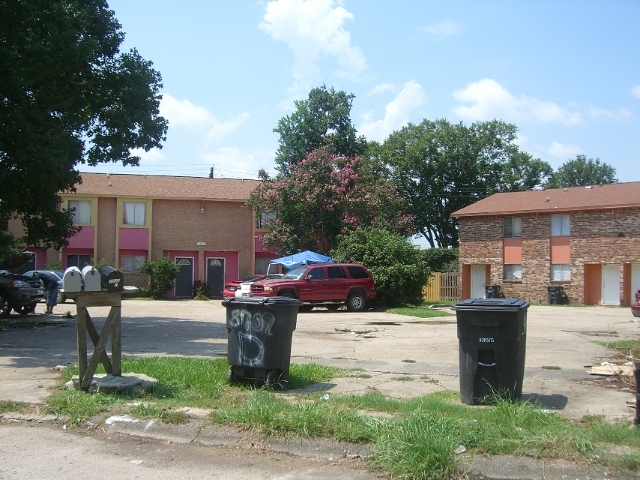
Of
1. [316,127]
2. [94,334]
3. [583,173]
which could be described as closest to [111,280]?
[94,334]

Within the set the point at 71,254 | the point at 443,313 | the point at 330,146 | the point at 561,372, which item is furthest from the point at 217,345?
the point at 71,254

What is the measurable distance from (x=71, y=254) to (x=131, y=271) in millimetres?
3575

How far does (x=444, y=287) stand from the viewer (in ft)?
129

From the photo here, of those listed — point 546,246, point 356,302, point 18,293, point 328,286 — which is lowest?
point 356,302

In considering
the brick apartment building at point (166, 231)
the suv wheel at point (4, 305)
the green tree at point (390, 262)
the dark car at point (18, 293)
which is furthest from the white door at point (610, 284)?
the suv wheel at point (4, 305)

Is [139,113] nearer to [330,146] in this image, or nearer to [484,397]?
[484,397]

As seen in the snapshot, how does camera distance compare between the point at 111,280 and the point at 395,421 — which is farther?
the point at 111,280

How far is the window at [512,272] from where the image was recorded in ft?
126

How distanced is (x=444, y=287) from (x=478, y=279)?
2541mm

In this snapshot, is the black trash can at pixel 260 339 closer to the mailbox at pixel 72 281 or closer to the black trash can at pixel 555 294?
the mailbox at pixel 72 281

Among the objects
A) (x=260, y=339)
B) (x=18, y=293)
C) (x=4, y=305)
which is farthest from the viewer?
(x=18, y=293)

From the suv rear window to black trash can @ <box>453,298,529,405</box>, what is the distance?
723 inches

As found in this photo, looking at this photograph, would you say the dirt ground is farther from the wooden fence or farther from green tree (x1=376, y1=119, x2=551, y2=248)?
green tree (x1=376, y1=119, x2=551, y2=248)

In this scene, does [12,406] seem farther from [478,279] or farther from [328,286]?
[478,279]
